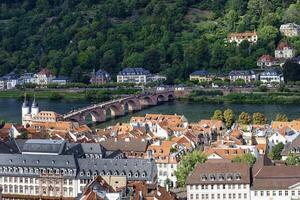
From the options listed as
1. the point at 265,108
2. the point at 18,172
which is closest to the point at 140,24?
the point at 265,108

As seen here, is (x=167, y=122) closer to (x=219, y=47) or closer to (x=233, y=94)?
(x=233, y=94)

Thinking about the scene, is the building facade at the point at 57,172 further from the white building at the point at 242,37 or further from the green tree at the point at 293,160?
the white building at the point at 242,37

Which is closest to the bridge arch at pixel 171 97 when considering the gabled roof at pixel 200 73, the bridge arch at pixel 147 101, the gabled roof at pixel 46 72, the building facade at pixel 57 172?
the bridge arch at pixel 147 101

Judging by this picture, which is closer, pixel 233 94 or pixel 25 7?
pixel 233 94

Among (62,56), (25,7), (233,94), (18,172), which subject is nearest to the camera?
(18,172)

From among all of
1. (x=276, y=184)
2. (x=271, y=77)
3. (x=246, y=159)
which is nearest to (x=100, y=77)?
(x=271, y=77)

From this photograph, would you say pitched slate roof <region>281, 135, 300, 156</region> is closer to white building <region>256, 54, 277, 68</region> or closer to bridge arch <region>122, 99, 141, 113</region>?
bridge arch <region>122, 99, 141, 113</region>
